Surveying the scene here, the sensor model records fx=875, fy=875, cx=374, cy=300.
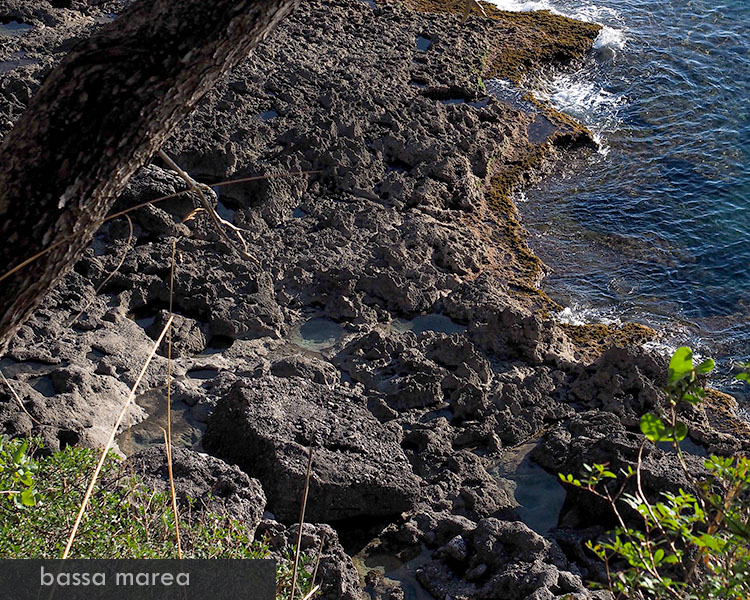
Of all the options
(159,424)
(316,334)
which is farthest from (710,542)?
(316,334)

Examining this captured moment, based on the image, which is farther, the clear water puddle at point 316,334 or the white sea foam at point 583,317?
the white sea foam at point 583,317

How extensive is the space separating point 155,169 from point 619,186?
5307 mm

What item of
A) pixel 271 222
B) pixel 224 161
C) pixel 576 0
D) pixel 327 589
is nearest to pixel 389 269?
pixel 271 222

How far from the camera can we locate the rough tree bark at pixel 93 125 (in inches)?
95.8

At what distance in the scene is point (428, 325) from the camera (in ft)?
24.6

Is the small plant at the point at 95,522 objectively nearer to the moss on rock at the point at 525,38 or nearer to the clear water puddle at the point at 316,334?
the clear water puddle at the point at 316,334

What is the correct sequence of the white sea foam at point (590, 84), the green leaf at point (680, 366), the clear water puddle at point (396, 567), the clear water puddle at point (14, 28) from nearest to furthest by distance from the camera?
the green leaf at point (680, 366)
the clear water puddle at point (396, 567)
the clear water puddle at point (14, 28)
the white sea foam at point (590, 84)

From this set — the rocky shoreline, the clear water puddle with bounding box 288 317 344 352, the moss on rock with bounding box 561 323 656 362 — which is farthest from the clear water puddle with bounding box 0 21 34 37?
the moss on rock with bounding box 561 323 656 362

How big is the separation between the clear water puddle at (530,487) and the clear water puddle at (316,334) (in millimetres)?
1713

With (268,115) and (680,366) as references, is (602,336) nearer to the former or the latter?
(268,115)

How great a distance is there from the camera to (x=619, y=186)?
1004cm

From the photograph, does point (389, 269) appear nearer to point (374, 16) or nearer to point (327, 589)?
point (327, 589)

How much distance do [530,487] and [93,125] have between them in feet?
15.2

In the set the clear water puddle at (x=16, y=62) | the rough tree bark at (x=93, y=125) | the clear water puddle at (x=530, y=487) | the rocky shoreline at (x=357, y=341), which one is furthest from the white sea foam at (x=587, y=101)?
the rough tree bark at (x=93, y=125)
